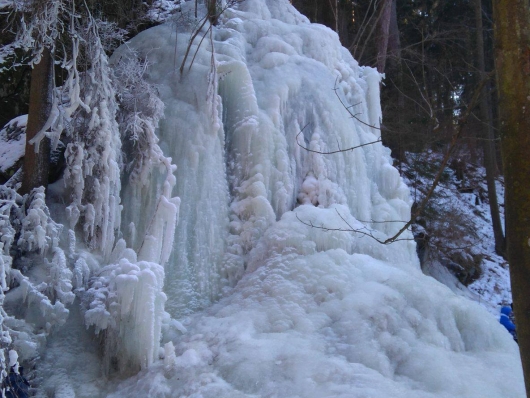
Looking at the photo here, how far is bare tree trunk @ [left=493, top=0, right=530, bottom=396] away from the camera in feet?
7.55

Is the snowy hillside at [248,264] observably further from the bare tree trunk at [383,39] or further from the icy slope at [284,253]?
→ the bare tree trunk at [383,39]

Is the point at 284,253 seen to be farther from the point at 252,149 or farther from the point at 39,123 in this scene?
the point at 39,123

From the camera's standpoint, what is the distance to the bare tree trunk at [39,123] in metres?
4.47

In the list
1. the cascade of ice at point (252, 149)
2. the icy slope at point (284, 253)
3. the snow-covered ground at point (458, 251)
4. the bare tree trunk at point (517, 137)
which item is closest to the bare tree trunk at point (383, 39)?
the snow-covered ground at point (458, 251)

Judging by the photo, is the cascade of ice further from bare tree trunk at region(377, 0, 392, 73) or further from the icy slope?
bare tree trunk at region(377, 0, 392, 73)

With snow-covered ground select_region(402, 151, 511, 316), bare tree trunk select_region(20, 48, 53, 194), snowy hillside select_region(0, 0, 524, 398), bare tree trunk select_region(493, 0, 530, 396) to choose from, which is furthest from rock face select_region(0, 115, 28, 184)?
snow-covered ground select_region(402, 151, 511, 316)

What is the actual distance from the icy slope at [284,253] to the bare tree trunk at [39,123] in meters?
0.87

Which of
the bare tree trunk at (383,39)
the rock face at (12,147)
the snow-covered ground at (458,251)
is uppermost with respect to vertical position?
the bare tree trunk at (383,39)

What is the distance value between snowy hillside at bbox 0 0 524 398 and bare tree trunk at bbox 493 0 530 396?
1.12 meters

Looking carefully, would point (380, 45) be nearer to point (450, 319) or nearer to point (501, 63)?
point (450, 319)

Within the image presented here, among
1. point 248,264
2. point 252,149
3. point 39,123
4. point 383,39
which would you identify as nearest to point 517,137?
point 248,264

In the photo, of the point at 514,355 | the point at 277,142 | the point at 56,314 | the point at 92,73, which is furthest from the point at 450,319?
the point at 92,73

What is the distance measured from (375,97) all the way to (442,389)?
471cm

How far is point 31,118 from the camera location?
14.9 ft
